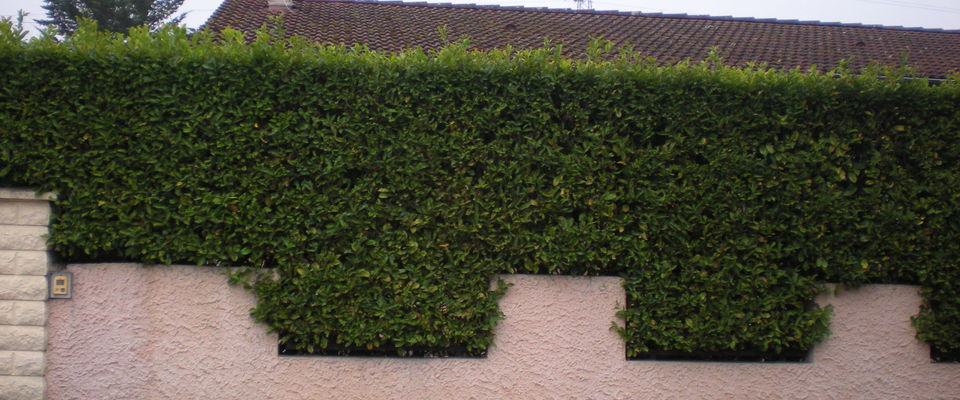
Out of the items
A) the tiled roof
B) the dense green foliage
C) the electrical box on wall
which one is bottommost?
the electrical box on wall

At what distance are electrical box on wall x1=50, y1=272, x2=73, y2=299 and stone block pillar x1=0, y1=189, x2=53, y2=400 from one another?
41 millimetres

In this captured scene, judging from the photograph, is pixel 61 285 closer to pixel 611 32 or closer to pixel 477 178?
pixel 477 178

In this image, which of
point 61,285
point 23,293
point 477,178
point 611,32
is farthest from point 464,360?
point 611,32

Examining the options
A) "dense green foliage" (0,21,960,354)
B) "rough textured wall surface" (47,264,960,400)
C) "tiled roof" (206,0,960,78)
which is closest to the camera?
"dense green foliage" (0,21,960,354)

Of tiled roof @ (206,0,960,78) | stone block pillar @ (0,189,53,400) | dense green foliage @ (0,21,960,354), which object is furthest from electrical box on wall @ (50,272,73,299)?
tiled roof @ (206,0,960,78)

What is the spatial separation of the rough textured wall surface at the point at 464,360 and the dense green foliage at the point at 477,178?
168 millimetres

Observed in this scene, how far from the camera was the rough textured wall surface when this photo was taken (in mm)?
4379

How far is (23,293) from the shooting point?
14.0 ft

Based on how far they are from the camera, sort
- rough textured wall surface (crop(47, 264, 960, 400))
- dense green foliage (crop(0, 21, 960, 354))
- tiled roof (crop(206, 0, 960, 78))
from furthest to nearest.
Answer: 1. tiled roof (crop(206, 0, 960, 78))
2. rough textured wall surface (crop(47, 264, 960, 400))
3. dense green foliage (crop(0, 21, 960, 354))

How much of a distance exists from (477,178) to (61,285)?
2.88 meters

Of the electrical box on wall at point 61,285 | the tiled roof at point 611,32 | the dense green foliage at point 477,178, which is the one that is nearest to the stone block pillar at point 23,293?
the electrical box on wall at point 61,285

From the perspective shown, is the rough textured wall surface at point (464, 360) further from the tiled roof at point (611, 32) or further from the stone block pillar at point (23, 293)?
the tiled roof at point (611, 32)

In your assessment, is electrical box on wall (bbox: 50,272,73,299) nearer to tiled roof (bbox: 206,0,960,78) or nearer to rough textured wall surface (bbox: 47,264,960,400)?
rough textured wall surface (bbox: 47,264,960,400)

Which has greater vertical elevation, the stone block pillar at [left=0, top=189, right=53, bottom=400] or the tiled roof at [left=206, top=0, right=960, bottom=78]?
the tiled roof at [left=206, top=0, right=960, bottom=78]
